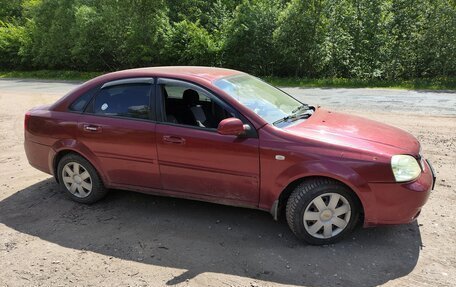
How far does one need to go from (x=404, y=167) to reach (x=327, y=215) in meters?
0.80

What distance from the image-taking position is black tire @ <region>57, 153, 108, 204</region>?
4.84m

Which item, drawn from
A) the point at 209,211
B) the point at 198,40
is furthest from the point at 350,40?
the point at 209,211

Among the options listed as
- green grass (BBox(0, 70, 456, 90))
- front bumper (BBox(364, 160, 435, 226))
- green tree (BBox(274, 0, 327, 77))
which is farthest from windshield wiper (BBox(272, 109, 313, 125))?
green tree (BBox(274, 0, 327, 77))

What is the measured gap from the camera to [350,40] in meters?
18.7

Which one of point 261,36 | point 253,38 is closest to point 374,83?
point 261,36

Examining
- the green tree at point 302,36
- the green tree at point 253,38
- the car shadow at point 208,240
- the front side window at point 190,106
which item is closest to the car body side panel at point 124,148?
the front side window at point 190,106

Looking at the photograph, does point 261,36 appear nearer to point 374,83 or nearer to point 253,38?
point 253,38

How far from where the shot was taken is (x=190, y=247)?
3961 mm

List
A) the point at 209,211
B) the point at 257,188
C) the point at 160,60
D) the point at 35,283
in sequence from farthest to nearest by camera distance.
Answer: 1. the point at 160,60
2. the point at 209,211
3. the point at 257,188
4. the point at 35,283

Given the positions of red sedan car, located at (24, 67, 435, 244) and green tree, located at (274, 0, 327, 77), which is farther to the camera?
green tree, located at (274, 0, 327, 77)

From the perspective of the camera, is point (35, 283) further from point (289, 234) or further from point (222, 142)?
point (289, 234)

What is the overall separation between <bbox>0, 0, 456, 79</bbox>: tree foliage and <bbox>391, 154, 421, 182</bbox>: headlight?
14.9 m

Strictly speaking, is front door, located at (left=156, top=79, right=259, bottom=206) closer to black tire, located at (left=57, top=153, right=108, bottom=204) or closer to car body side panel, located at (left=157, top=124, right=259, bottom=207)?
car body side panel, located at (left=157, top=124, right=259, bottom=207)

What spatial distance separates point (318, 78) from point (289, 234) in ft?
51.1
